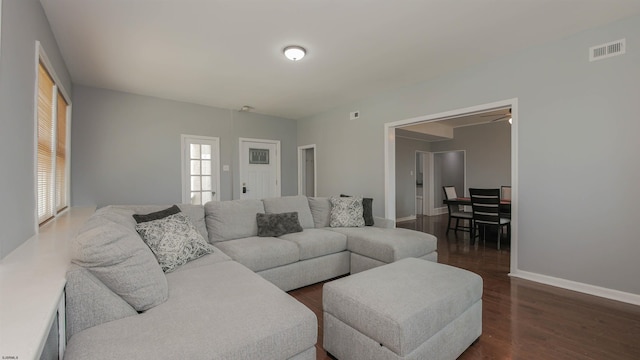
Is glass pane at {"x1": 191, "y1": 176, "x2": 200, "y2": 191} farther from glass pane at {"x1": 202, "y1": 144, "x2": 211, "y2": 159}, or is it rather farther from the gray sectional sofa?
the gray sectional sofa

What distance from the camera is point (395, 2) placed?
225 centimetres

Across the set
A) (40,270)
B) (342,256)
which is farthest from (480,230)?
(40,270)

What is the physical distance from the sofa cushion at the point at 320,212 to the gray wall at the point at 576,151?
229cm

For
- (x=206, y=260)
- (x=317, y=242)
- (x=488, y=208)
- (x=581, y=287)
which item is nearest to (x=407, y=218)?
(x=488, y=208)

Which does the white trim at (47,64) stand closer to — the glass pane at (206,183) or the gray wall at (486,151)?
the glass pane at (206,183)

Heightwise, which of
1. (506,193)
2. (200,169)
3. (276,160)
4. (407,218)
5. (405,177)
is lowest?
(407,218)

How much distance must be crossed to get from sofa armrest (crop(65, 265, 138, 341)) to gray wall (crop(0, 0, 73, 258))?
0.58m

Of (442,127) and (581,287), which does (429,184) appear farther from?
(581,287)

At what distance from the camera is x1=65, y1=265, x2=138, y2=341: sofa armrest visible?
4.10 ft

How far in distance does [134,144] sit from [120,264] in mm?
3979

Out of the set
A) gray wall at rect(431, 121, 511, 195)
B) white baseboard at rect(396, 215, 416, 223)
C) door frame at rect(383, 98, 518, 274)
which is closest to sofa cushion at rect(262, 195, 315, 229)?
door frame at rect(383, 98, 518, 274)

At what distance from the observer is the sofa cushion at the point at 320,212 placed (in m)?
3.82

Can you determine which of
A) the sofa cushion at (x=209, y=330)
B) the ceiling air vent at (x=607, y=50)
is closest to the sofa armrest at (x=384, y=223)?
the sofa cushion at (x=209, y=330)

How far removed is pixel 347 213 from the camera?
3805 millimetres
